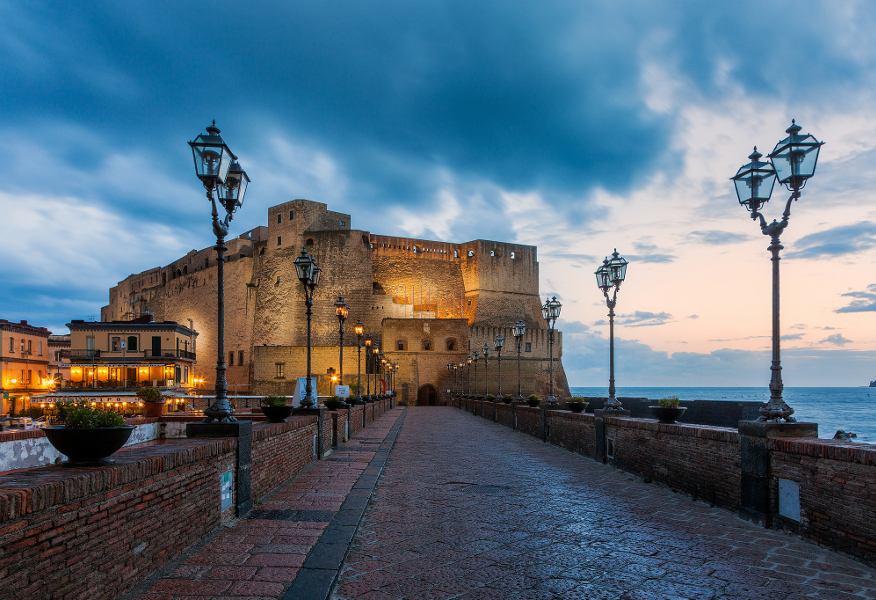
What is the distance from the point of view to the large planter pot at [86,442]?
3707mm

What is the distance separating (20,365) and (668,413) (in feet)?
135

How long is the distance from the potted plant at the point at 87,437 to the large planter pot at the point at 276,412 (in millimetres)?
4642

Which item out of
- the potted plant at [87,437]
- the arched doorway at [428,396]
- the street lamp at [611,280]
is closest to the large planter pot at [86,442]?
the potted plant at [87,437]

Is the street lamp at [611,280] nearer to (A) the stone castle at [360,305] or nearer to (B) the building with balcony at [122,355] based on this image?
(B) the building with balcony at [122,355]

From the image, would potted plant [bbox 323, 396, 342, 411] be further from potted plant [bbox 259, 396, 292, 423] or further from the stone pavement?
the stone pavement

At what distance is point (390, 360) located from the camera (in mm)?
54281

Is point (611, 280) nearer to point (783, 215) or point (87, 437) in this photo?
point (783, 215)

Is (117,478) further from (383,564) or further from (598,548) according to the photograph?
(598,548)

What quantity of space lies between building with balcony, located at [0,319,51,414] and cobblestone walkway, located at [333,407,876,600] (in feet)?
119

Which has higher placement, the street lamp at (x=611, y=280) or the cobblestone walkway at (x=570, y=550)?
the street lamp at (x=611, y=280)

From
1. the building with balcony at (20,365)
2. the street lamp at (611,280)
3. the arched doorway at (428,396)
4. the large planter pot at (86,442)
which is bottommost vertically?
the arched doorway at (428,396)

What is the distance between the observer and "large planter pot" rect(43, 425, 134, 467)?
3707mm

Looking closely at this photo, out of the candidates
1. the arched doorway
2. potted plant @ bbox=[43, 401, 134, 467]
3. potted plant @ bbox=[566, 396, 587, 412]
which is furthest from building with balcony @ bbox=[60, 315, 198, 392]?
potted plant @ bbox=[43, 401, 134, 467]

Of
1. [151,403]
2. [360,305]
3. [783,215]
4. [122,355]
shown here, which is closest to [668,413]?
[783,215]
